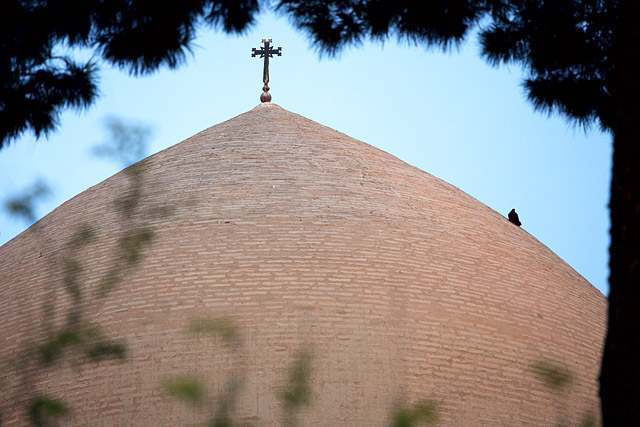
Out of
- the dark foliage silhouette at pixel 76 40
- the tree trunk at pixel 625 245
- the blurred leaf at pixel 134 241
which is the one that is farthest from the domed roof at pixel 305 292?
the tree trunk at pixel 625 245

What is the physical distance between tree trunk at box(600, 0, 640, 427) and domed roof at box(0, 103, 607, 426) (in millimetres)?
2748

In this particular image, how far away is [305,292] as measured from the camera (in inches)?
247

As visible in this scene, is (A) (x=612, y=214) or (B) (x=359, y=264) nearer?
(A) (x=612, y=214)

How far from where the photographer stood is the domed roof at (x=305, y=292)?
5848mm

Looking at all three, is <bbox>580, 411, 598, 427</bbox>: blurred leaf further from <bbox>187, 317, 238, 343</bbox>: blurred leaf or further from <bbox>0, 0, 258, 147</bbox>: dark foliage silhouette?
<bbox>0, 0, 258, 147</bbox>: dark foliage silhouette

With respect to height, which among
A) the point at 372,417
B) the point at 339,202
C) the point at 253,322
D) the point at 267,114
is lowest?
the point at 372,417

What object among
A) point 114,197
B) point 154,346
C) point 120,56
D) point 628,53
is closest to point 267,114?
point 114,197

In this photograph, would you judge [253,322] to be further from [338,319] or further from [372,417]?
[372,417]

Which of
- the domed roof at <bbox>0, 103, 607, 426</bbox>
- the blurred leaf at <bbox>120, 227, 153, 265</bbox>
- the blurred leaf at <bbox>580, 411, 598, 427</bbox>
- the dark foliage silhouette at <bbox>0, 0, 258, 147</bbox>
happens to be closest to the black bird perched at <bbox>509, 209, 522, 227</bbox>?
the domed roof at <bbox>0, 103, 607, 426</bbox>

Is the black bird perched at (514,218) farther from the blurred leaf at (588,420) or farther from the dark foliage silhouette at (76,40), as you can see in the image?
the dark foliage silhouette at (76,40)

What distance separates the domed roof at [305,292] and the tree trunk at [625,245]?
2748 millimetres

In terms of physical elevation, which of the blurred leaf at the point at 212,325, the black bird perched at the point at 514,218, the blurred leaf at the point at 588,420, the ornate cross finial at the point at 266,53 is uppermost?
the ornate cross finial at the point at 266,53

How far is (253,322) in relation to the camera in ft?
19.8

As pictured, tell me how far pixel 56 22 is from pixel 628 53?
87.0 inches
